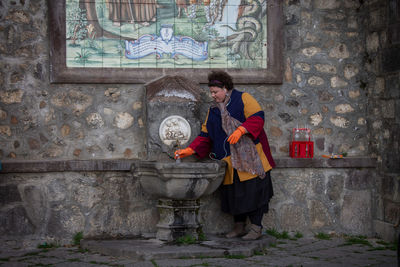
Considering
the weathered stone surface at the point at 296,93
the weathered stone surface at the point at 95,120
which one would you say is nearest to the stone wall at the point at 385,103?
the weathered stone surface at the point at 296,93

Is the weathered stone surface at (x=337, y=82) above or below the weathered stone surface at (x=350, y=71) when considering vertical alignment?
below

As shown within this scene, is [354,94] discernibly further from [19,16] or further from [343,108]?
[19,16]

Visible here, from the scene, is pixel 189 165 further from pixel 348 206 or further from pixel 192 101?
pixel 348 206

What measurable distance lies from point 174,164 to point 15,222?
1732 mm

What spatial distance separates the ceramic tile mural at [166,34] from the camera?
5629mm

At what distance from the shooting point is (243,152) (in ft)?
16.9

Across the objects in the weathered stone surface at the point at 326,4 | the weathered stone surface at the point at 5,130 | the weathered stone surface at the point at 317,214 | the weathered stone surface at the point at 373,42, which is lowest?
the weathered stone surface at the point at 317,214

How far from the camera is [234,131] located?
5.05 metres

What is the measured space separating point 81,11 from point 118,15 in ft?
1.22

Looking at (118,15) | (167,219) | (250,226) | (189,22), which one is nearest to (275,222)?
(250,226)

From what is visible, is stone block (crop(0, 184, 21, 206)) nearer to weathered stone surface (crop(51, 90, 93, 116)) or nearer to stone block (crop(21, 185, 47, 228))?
stone block (crop(21, 185, 47, 228))

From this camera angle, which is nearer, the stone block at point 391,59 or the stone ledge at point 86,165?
the stone ledge at point 86,165

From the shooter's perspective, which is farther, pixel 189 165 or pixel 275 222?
pixel 275 222

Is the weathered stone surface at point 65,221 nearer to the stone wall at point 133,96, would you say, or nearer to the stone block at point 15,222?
the stone block at point 15,222
